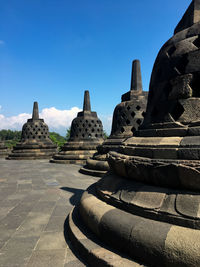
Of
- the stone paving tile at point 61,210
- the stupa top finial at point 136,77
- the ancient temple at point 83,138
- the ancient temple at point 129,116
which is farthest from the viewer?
the ancient temple at point 83,138

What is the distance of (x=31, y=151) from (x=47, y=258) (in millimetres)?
13168

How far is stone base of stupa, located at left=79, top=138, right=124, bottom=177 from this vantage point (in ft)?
23.3

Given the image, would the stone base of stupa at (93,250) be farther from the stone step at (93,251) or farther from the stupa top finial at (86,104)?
the stupa top finial at (86,104)

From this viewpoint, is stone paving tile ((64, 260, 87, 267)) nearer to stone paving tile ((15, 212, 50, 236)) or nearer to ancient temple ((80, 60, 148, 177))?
stone paving tile ((15, 212, 50, 236))

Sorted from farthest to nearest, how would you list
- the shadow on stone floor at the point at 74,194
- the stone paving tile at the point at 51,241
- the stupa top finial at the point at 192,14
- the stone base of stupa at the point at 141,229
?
the shadow on stone floor at the point at 74,194, the stupa top finial at the point at 192,14, the stone paving tile at the point at 51,241, the stone base of stupa at the point at 141,229

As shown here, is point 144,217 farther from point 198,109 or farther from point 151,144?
point 198,109

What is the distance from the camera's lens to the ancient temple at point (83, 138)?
1121cm

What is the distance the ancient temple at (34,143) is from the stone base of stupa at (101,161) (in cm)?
778

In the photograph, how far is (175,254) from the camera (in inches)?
60.3

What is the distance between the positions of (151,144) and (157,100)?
0.95 metres

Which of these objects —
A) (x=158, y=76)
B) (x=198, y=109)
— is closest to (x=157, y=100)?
(x=158, y=76)

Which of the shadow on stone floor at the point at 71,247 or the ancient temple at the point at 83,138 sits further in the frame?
the ancient temple at the point at 83,138

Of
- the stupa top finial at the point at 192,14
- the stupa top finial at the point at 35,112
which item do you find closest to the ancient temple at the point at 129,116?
the stupa top finial at the point at 192,14

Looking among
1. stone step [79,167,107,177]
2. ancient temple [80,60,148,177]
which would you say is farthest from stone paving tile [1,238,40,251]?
ancient temple [80,60,148,177]
